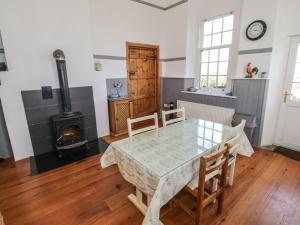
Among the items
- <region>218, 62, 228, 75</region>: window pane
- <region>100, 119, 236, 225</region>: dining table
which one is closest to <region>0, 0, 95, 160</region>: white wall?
<region>100, 119, 236, 225</region>: dining table

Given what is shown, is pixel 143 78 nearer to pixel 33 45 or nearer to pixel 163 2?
pixel 163 2

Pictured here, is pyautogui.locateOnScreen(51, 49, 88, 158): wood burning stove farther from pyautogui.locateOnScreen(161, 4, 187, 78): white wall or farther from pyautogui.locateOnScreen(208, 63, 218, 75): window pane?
pyautogui.locateOnScreen(208, 63, 218, 75): window pane

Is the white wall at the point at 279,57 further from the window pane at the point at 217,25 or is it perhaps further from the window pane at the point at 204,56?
the window pane at the point at 204,56

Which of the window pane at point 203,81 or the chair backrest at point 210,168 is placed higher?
the window pane at point 203,81

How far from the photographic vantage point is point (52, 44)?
9.18 feet

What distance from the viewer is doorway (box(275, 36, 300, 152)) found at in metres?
2.80

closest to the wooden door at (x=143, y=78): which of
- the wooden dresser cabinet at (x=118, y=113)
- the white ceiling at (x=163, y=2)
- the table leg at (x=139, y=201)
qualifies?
the wooden dresser cabinet at (x=118, y=113)

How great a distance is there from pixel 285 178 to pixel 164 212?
1795mm

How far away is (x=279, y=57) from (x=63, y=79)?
378 centimetres

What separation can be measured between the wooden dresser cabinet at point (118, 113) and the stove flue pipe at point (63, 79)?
0.94 metres

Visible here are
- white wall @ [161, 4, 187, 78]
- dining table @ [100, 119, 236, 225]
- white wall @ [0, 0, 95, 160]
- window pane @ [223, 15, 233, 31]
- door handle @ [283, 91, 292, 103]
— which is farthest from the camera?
white wall @ [161, 4, 187, 78]

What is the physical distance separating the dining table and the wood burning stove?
61.7 inches

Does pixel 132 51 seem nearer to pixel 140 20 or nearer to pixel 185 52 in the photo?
pixel 140 20

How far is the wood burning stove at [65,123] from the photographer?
2.75 m
